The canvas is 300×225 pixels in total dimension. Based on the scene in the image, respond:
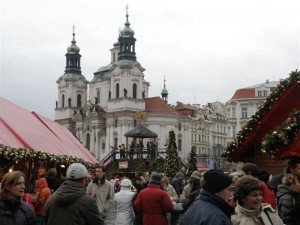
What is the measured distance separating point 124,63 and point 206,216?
78.5 m

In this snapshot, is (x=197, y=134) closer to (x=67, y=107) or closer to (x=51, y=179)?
(x=67, y=107)

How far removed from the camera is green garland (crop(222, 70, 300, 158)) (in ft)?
38.3

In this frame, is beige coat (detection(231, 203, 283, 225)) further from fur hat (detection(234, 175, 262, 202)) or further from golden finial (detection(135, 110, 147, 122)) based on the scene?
golden finial (detection(135, 110, 147, 122))

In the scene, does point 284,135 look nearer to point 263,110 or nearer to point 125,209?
point 125,209

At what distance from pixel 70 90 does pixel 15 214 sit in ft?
291

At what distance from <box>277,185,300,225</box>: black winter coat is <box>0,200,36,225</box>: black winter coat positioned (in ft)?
8.25

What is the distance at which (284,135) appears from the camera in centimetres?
934

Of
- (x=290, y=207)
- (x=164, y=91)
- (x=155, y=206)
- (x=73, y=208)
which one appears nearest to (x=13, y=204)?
(x=73, y=208)

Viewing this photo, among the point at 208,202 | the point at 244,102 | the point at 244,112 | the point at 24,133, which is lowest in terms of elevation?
the point at 208,202

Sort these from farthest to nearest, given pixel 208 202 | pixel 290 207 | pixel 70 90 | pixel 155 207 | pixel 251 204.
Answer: pixel 70 90
pixel 155 207
pixel 290 207
pixel 251 204
pixel 208 202

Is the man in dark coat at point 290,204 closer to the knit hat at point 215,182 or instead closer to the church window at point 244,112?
the knit hat at point 215,182

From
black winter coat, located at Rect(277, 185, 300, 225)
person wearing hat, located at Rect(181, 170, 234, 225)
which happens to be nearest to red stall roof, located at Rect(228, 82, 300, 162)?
black winter coat, located at Rect(277, 185, 300, 225)

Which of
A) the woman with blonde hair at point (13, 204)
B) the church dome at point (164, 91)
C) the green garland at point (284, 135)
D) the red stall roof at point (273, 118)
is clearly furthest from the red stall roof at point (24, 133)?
the church dome at point (164, 91)

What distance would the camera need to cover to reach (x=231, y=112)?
8544 cm
